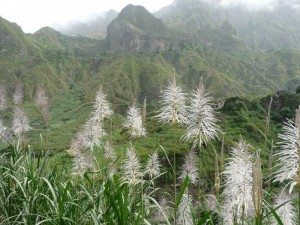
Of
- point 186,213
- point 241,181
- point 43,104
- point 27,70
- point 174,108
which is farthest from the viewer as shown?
point 27,70

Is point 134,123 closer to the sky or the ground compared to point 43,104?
closer to the ground

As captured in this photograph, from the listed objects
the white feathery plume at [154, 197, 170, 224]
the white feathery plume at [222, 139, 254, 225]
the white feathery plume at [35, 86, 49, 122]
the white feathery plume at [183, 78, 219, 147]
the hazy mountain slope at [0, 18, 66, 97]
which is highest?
the hazy mountain slope at [0, 18, 66, 97]

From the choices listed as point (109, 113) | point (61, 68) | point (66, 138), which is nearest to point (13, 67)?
point (61, 68)

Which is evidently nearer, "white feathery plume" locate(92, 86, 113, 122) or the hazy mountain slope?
"white feathery plume" locate(92, 86, 113, 122)

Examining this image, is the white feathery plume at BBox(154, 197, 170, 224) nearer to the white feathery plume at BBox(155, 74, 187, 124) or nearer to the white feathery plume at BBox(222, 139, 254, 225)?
the white feathery plume at BBox(222, 139, 254, 225)

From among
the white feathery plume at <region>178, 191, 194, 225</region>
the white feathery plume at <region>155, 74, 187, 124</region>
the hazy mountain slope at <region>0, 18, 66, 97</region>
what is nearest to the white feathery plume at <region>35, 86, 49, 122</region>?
the white feathery plume at <region>155, 74, 187, 124</region>

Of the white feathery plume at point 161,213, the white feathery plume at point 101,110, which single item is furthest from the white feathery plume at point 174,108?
the white feathery plume at point 101,110

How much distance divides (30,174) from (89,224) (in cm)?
116

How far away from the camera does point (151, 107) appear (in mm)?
109688

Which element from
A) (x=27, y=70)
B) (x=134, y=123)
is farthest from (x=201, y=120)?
(x=27, y=70)

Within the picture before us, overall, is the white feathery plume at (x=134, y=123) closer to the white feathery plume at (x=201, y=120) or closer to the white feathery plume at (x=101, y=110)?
the white feathery plume at (x=101, y=110)

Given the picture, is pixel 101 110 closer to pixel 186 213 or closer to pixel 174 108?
pixel 174 108

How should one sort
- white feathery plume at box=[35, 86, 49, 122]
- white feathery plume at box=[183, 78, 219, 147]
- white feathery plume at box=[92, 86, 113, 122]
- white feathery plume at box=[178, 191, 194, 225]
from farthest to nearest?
1. white feathery plume at box=[92, 86, 113, 122]
2. white feathery plume at box=[35, 86, 49, 122]
3. white feathery plume at box=[183, 78, 219, 147]
4. white feathery plume at box=[178, 191, 194, 225]

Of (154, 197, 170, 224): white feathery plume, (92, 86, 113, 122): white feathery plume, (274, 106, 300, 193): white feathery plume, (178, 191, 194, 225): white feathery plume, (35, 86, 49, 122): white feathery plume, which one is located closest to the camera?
(274, 106, 300, 193): white feathery plume
